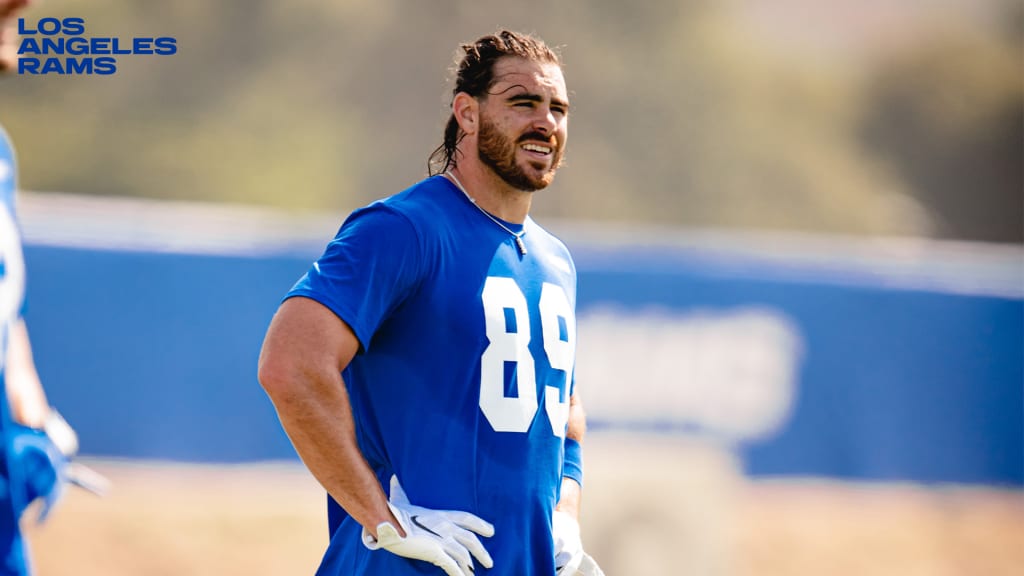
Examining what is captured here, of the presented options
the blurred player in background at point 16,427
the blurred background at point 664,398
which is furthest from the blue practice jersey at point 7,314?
the blurred background at point 664,398

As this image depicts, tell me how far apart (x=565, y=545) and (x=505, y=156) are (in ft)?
2.92

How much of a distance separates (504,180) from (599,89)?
19072 mm

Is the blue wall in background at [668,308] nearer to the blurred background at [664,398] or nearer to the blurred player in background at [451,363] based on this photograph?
the blurred background at [664,398]

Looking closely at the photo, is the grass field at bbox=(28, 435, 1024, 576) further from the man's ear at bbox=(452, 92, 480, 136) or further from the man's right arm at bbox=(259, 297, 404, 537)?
the man's right arm at bbox=(259, 297, 404, 537)

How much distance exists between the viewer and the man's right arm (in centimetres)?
260

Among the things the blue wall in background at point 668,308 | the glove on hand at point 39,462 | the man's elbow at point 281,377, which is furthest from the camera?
the blue wall in background at point 668,308

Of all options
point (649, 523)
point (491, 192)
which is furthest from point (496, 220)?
point (649, 523)

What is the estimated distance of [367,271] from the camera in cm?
265

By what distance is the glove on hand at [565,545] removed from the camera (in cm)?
297

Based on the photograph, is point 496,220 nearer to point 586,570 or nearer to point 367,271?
point 367,271

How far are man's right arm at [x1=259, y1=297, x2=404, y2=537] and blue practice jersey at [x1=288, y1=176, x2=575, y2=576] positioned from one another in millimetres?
49

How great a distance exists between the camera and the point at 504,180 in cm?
301

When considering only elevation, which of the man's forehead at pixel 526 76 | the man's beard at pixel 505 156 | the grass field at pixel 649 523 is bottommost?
the grass field at pixel 649 523

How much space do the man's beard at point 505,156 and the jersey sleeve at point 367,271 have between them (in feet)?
1.11
